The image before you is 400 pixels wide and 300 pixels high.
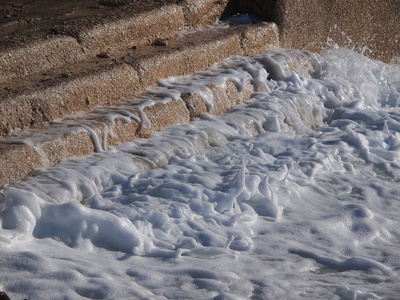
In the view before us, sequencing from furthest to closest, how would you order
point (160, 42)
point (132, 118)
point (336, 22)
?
point (336, 22) < point (160, 42) < point (132, 118)

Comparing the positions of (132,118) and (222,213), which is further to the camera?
(132,118)

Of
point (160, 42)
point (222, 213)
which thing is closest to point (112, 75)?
point (160, 42)

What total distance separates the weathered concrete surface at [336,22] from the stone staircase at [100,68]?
207 mm

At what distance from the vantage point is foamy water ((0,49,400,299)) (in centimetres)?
266

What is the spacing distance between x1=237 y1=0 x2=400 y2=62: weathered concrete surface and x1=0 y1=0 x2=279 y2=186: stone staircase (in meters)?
0.21

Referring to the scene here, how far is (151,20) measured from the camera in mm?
4926

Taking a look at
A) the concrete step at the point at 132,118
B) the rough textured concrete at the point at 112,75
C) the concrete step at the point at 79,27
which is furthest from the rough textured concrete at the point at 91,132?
the concrete step at the point at 79,27

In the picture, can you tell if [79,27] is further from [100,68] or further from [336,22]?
[336,22]

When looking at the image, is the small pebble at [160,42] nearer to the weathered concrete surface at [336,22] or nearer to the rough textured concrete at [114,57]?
the rough textured concrete at [114,57]

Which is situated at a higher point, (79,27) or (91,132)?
(79,27)

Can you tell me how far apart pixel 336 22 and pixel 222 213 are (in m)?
3.50

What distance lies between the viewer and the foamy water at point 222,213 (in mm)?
2662

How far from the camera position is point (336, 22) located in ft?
20.4

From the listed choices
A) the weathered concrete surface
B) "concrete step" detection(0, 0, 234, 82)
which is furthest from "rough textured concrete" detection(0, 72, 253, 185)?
the weathered concrete surface
